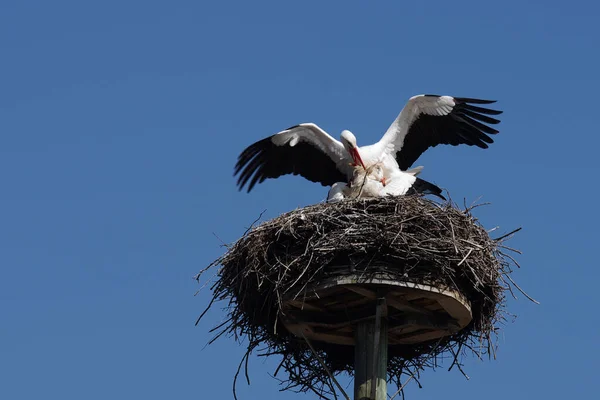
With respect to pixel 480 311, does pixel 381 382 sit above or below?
below

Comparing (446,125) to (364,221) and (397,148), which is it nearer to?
(397,148)

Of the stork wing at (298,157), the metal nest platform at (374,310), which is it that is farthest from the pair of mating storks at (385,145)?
the metal nest platform at (374,310)

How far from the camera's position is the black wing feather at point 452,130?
12352 mm

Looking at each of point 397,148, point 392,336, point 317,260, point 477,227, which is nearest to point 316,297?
point 317,260

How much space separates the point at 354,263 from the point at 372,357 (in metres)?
0.90

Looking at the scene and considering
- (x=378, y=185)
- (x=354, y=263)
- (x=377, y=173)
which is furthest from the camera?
(x=377, y=173)

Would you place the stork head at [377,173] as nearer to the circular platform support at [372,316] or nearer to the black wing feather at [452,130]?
the black wing feather at [452,130]

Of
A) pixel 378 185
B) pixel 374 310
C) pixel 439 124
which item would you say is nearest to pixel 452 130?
pixel 439 124

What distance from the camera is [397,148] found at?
1246cm

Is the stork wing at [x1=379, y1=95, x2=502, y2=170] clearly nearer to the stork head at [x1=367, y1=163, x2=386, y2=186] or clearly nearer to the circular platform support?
the stork head at [x1=367, y1=163, x2=386, y2=186]

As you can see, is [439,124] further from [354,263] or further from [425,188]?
[354,263]

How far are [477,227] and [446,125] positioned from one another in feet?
8.21

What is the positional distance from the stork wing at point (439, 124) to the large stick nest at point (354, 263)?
226 centimetres

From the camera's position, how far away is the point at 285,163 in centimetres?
1305
